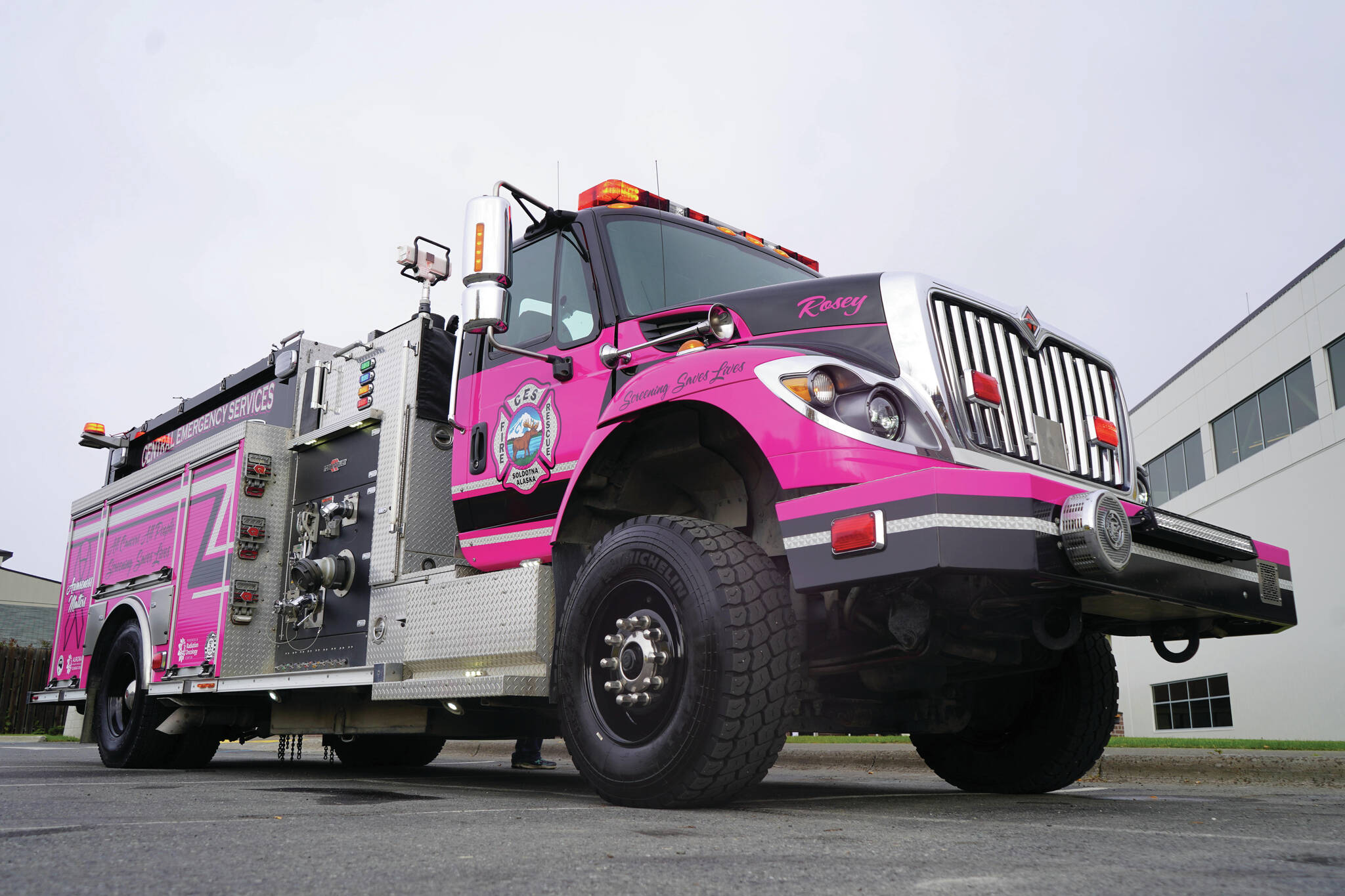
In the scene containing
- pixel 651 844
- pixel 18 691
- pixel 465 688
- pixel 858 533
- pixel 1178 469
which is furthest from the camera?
pixel 1178 469

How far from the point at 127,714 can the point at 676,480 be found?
546 cm

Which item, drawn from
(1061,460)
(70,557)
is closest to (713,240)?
(1061,460)

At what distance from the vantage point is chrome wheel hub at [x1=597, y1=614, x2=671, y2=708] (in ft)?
12.5

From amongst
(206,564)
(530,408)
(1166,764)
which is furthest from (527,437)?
(1166,764)

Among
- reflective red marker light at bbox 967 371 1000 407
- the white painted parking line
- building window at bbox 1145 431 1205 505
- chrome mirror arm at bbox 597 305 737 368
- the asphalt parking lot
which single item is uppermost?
building window at bbox 1145 431 1205 505

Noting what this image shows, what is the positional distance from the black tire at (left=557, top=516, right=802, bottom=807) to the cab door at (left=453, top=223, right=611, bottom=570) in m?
0.97

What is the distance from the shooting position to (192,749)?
7.68 metres

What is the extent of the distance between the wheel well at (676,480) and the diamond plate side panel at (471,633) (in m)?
0.19

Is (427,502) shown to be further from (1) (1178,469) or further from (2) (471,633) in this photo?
(1) (1178,469)

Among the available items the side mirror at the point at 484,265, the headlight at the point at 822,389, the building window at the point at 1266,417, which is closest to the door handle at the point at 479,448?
the side mirror at the point at 484,265

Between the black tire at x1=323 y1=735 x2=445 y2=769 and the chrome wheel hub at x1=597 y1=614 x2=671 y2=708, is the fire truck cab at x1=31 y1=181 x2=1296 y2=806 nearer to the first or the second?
the chrome wheel hub at x1=597 y1=614 x2=671 y2=708

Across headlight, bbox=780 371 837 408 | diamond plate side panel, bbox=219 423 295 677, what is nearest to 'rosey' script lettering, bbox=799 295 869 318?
headlight, bbox=780 371 837 408

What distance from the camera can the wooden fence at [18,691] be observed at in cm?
2017

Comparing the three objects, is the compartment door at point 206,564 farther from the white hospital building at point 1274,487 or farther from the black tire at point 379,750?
the white hospital building at point 1274,487
